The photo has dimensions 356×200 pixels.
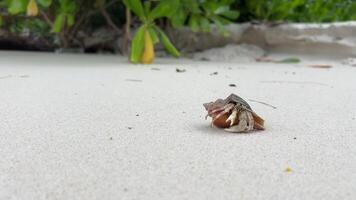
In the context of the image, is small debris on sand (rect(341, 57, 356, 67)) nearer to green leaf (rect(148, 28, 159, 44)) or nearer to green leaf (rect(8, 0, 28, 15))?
green leaf (rect(148, 28, 159, 44))

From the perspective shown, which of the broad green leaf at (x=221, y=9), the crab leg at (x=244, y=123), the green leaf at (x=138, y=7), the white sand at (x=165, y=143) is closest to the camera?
the white sand at (x=165, y=143)

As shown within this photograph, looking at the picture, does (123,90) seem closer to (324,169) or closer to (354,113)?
(354,113)

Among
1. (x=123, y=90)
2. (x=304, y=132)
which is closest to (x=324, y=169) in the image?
(x=304, y=132)

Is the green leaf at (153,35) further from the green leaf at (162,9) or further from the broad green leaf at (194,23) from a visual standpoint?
the broad green leaf at (194,23)

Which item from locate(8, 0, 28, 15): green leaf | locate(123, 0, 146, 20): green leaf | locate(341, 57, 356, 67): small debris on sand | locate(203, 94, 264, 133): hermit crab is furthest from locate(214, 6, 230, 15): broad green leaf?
locate(203, 94, 264, 133): hermit crab

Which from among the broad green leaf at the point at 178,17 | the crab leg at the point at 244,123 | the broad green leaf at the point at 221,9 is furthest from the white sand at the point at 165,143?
the broad green leaf at the point at 221,9
